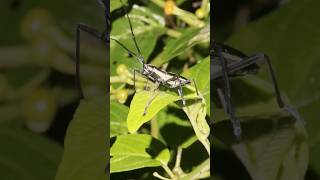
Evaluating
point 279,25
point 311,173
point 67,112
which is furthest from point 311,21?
point 67,112

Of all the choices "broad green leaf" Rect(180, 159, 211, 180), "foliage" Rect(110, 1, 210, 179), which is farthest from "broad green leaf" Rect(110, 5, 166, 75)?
"broad green leaf" Rect(180, 159, 211, 180)

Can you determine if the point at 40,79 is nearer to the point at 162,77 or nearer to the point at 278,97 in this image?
the point at 162,77

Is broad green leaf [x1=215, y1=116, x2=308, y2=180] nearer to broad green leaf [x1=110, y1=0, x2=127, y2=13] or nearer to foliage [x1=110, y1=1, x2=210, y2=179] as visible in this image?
foliage [x1=110, y1=1, x2=210, y2=179]

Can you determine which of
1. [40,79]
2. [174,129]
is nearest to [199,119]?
[174,129]

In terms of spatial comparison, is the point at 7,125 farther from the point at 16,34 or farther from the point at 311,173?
the point at 311,173

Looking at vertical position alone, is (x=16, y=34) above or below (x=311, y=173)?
above

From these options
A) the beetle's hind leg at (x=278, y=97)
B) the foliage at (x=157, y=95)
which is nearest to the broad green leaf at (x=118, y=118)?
the foliage at (x=157, y=95)
